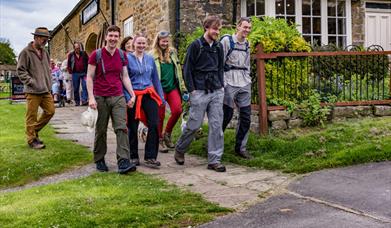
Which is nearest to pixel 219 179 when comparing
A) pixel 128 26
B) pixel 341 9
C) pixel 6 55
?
pixel 341 9

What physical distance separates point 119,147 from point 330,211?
2.92 metres

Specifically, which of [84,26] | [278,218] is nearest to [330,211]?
[278,218]

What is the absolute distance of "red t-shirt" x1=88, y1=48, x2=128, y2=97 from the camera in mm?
6520

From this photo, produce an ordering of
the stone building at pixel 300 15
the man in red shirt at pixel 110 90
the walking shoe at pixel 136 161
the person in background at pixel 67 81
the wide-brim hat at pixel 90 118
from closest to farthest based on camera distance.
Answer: the man in red shirt at pixel 110 90
the wide-brim hat at pixel 90 118
the walking shoe at pixel 136 161
the stone building at pixel 300 15
the person in background at pixel 67 81

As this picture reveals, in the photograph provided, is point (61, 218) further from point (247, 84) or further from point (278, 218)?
point (247, 84)

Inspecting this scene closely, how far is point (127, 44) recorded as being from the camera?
7523 mm

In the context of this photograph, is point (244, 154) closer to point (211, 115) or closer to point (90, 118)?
point (211, 115)

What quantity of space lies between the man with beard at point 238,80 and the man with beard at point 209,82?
46 cm

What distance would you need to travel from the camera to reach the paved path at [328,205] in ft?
14.6

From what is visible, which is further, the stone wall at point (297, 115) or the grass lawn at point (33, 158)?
the stone wall at point (297, 115)

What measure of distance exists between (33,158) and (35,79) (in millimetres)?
1281

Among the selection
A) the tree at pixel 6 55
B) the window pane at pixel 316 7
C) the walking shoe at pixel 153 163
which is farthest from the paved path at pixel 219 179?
the tree at pixel 6 55

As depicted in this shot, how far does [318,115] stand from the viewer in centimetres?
841

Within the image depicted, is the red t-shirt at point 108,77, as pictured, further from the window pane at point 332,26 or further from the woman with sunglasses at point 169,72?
the window pane at point 332,26
